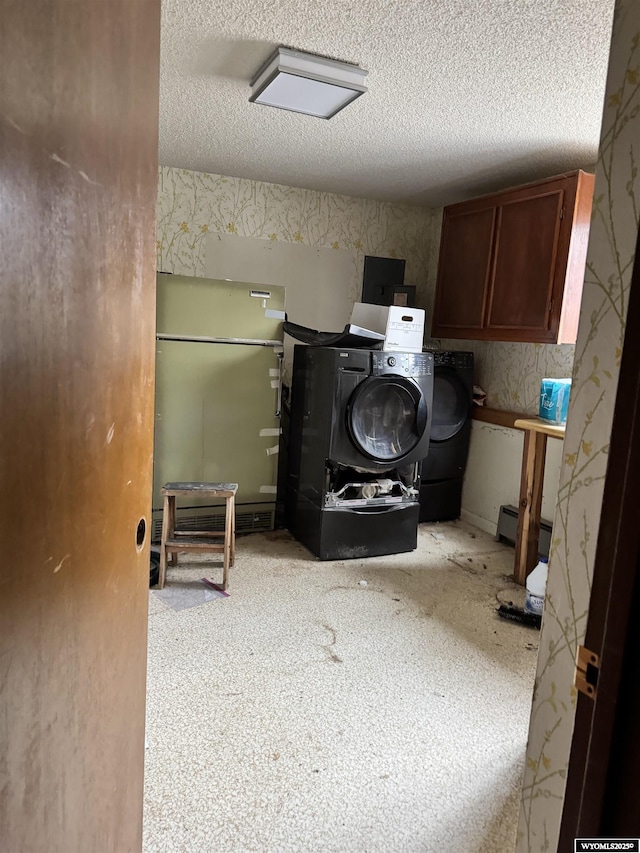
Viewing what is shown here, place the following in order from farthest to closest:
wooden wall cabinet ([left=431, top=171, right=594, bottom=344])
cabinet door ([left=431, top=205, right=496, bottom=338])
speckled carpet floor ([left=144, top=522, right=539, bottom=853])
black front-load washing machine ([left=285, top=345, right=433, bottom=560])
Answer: cabinet door ([left=431, top=205, right=496, bottom=338])
black front-load washing machine ([left=285, top=345, right=433, bottom=560])
wooden wall cabinet ([left=431, top=171, right=594, bottom=344])
speckled carpet floor ([left=144, top=522, right=539, bottom=853])

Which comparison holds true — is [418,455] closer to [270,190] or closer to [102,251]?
[270,190]

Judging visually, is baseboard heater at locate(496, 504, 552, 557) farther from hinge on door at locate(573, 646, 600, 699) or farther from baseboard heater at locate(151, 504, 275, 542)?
hinge on door at locate(573, 646, 600, 699)

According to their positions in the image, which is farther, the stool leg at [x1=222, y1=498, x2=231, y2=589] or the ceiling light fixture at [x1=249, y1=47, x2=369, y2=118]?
the stool leg at [x1=222, y1=498, x2=231, y2=589]

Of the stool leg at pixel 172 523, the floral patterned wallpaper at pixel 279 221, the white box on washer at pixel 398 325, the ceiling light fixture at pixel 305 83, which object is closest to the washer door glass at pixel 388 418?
the white box on washer at pixel 398 325

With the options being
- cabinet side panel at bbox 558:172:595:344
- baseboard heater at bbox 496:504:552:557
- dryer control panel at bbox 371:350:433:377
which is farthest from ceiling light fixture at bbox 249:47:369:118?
baseboard heater at bbox 496:504:552:557

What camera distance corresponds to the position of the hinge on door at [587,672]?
72cm

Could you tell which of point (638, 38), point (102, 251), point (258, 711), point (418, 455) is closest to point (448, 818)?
point (258, 711)

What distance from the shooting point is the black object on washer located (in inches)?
158

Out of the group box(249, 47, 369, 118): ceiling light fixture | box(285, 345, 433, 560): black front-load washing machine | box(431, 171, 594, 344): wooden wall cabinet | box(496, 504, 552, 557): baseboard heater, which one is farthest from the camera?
box(496, 504, 552, 557): baseboard heater

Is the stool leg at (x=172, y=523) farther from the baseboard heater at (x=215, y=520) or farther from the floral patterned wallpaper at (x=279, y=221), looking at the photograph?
the floral patterned wallpaper at (x=279, y=221)

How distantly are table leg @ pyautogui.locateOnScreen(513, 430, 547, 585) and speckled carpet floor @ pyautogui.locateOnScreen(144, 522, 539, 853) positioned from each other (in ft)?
0.52

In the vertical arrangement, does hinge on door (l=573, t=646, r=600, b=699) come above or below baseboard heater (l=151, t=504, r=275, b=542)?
above

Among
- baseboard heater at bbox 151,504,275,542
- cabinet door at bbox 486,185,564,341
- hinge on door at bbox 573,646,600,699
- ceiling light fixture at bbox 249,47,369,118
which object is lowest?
baseboard heater at bbox 151,504,275,542

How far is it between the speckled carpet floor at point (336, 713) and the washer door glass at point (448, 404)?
46.8 inches
